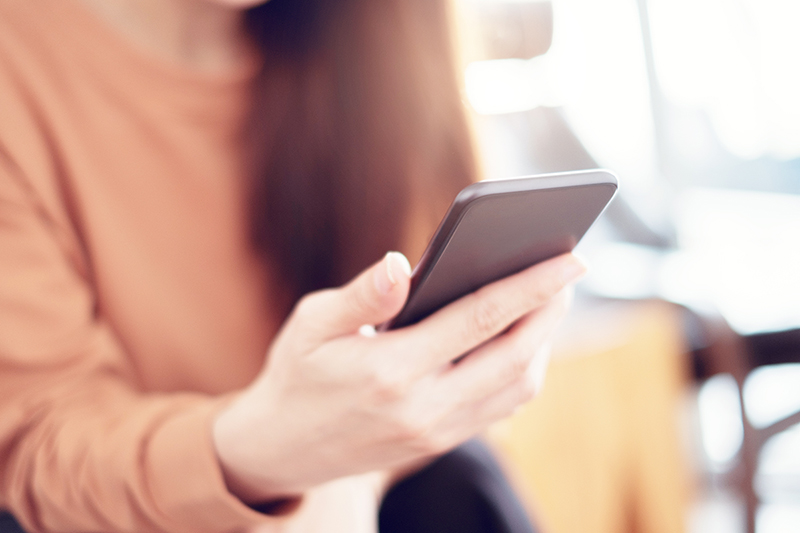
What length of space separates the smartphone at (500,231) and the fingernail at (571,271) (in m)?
0.02

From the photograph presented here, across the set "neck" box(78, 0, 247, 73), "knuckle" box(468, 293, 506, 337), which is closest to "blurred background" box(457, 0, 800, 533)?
"neck" box(78, 0, 247, 73)

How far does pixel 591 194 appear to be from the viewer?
0.35 meters

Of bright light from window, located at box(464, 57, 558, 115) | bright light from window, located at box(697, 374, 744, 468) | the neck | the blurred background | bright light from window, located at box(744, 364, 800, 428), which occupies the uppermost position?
the neck

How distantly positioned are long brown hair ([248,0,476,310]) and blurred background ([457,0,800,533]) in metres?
0.50

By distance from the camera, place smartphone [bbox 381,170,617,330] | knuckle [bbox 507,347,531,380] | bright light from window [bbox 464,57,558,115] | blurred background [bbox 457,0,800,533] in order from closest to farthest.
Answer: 1. smartphone [bbox 381,170,617,330]
2. knuckle [bbox 507,347,531,380]
3. blurred background [bbox 457,0,800,533]
4. bright light from window [bbox 464,57,558,115]

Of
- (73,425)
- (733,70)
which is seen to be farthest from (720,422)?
(73,425)

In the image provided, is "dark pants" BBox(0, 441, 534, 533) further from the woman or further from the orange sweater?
the orange sweater

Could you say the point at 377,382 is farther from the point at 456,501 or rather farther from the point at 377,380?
the point at 456,501

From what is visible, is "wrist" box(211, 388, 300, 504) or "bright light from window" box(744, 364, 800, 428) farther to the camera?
"bright light from window" box(744, 364, 800, 428)

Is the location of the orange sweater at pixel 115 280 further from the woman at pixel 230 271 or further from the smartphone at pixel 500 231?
the smartphone at pixel 500 231

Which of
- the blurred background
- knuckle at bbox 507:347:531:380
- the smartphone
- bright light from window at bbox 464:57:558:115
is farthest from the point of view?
bright light from window at bbox 464:57:558:115

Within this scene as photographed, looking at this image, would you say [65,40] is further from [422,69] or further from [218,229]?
[422,69]

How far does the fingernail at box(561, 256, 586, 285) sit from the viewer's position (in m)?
0.38

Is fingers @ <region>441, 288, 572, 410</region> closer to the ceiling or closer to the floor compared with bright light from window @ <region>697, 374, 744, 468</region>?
closer to the ceiling
